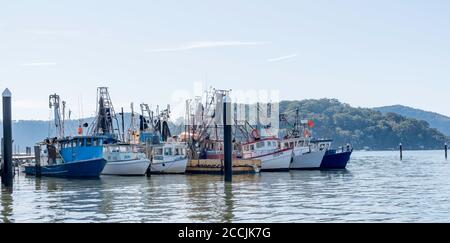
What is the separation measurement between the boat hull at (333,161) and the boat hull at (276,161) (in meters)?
9.38

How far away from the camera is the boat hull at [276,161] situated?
81812 mm

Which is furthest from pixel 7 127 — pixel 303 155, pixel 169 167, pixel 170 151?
pixel 303 155

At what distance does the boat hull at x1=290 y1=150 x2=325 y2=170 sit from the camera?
87438 millimetres

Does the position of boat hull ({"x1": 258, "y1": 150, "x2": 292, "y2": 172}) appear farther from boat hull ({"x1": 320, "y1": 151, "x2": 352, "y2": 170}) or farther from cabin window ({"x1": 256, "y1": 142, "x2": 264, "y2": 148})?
boat hull ({"x1": 320, "y1": 151, "x2": 352, "y2": 170})

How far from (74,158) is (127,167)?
6.35 meters

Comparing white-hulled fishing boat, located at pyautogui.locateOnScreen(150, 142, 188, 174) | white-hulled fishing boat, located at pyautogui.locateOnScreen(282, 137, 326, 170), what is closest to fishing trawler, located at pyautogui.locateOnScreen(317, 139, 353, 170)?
white-hulled fishing boat, located at pyautogui.locateOnScreen(282, 137, 326, 170)

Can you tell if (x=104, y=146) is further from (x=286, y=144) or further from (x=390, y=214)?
(x=390, y=214)

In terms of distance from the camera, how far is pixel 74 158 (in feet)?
226

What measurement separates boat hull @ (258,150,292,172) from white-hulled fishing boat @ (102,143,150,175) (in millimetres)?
16126

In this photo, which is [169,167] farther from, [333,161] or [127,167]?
[333,161]

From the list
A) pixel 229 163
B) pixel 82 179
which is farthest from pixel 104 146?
pixel 229 163
